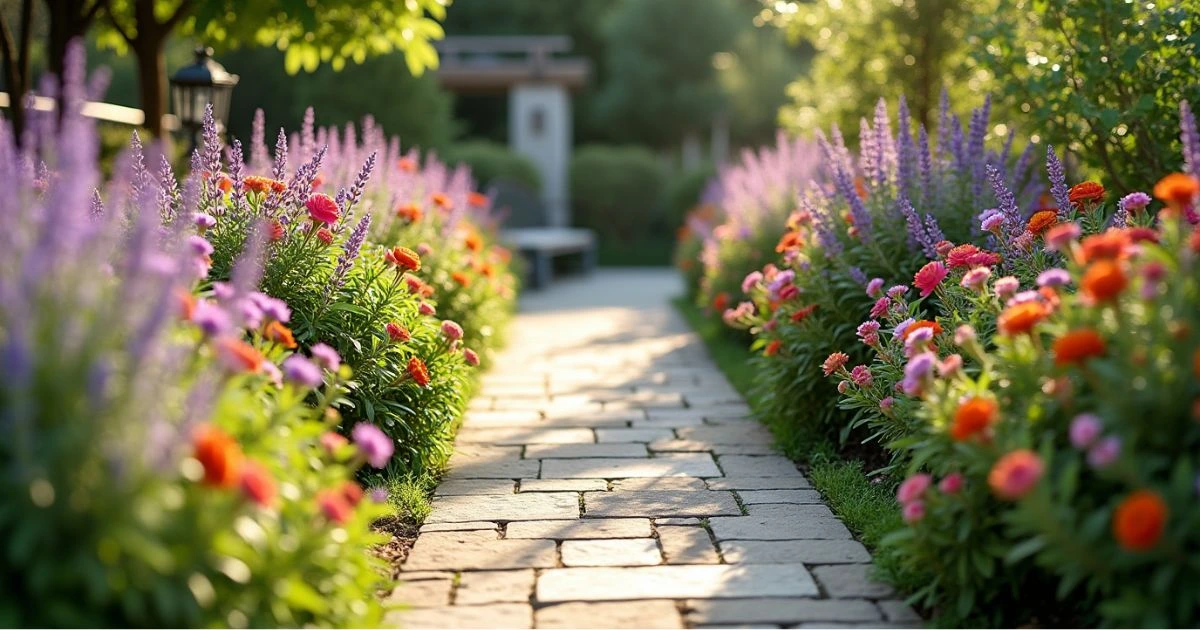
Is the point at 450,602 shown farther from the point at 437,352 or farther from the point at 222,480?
the point at 437,352

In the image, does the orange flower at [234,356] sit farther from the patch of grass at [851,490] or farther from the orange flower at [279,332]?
the patch of grass at [851,490]

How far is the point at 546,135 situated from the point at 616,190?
1749 millimetres

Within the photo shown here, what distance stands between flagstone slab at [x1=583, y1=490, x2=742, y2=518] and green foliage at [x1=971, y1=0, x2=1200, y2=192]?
2.43 m

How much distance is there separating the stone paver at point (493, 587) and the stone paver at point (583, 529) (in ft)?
1.19

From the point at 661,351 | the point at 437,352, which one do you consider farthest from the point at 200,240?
the point at 661,351

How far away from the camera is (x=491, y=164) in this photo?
19.3m

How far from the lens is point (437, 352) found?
15.3 feet

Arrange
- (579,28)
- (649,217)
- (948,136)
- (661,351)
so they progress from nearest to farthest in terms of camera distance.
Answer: (948,136) < (661,351) < (649,217) < (579,28)

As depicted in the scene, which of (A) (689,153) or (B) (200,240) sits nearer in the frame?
(B) (200,240)

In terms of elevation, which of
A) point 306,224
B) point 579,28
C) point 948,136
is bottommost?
point 306,224

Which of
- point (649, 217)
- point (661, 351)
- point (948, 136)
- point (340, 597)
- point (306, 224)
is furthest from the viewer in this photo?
point (649, 217)

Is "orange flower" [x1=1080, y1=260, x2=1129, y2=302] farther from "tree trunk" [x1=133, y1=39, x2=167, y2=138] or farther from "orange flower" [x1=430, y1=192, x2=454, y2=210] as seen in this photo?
"tree trunk" [x1=133, y1=39, x2=167, y2=138]

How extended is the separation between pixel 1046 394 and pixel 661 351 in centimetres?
571

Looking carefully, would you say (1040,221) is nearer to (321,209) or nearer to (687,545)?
(687,545)
